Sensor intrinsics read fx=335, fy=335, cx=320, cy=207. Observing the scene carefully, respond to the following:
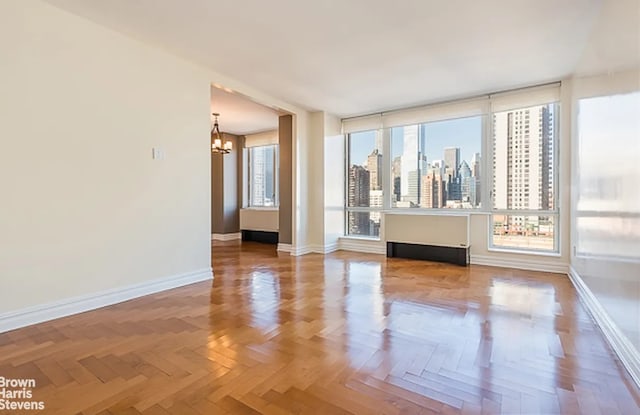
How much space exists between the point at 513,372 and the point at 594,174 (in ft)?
6.79

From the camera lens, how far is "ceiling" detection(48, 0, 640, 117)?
8.57 feet

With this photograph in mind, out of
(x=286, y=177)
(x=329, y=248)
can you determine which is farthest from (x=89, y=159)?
(x=329, y=248)

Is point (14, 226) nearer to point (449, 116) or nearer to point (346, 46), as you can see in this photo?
point (346, 46)

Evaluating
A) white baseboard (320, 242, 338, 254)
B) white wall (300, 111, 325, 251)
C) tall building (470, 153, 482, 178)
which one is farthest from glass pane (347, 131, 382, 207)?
tall building (470, 153, 482, 178)

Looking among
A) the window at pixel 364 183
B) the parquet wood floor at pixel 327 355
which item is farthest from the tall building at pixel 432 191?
the parquet wood floor at pixel 327 355

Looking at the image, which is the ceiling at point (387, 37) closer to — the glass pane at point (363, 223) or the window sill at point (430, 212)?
the window sill at point (430, 212)

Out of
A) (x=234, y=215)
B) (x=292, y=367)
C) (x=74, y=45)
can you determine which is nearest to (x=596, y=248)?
(x=292, y=367)

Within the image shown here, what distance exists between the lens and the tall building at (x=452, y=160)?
17.2 feet

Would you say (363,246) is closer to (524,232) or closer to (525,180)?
(524,232)

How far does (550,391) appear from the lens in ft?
5.37

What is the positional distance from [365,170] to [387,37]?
3.22 m

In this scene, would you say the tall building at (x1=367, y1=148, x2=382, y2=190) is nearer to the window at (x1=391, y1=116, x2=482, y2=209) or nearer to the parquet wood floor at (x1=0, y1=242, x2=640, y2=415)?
the window at (x1=391, y1=116, x2=482, y2=209)

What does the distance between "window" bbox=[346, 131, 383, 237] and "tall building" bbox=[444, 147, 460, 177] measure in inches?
45.1

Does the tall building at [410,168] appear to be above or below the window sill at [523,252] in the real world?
above
